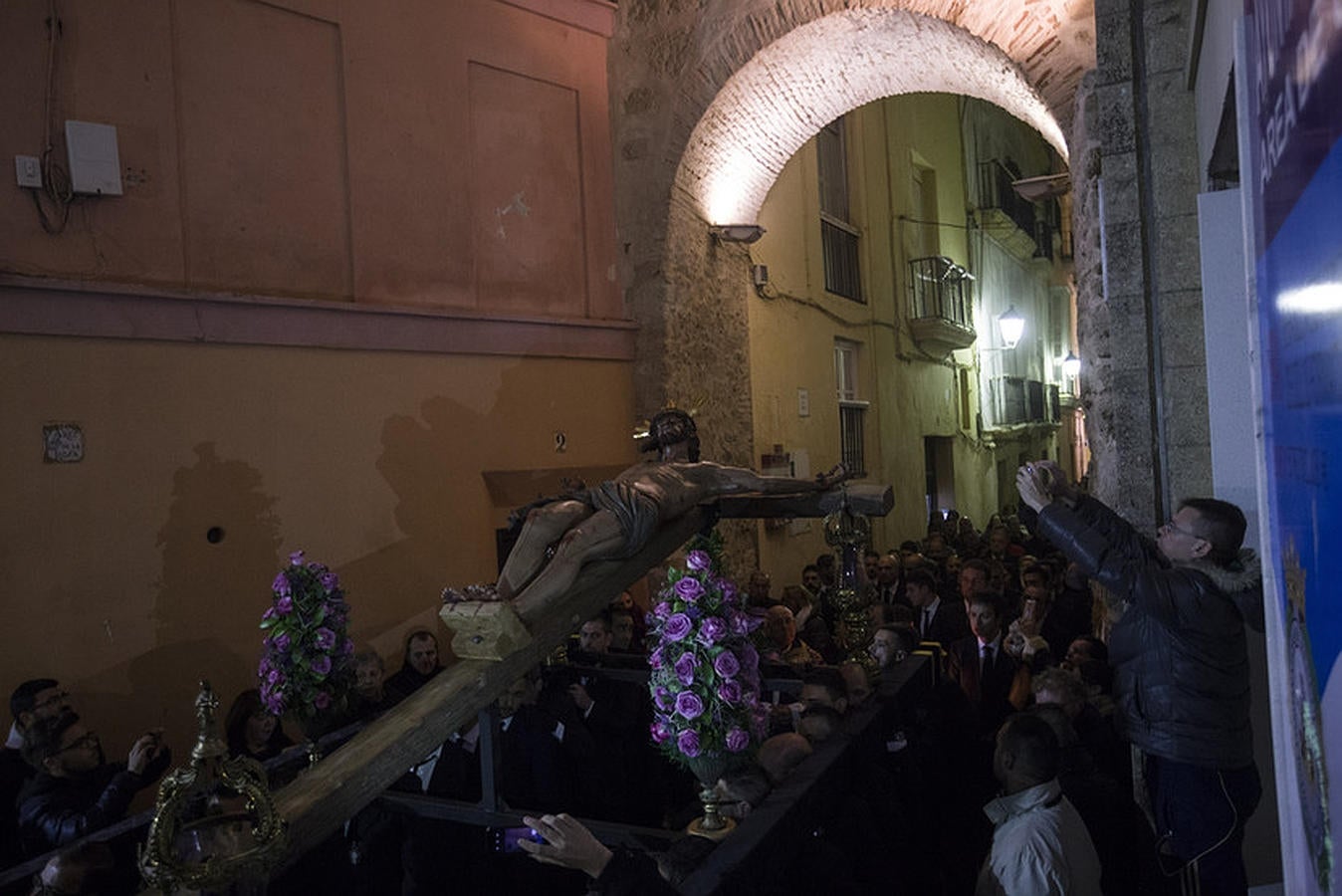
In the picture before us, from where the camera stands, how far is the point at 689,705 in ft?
11.1

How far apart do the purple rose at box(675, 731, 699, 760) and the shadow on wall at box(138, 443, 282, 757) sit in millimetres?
3601

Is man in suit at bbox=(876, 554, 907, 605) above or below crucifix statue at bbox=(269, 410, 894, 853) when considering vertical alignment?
Result: below

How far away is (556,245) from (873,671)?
15.6ft

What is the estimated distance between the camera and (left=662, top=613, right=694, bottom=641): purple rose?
3.51 metres

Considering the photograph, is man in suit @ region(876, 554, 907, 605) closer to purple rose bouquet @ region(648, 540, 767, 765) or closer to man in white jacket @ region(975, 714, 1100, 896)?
purple rose bouquet @ region(648, 540, 767, 765)

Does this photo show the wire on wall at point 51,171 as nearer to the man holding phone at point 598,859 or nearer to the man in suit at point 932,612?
the man holding phone at point 598,859

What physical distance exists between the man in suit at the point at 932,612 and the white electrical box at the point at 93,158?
5288 mm

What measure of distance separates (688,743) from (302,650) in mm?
2012

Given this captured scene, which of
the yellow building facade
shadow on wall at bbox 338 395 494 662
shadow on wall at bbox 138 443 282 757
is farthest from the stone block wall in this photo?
the yellow building facade

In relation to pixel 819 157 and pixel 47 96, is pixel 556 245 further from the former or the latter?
pixel 819 157

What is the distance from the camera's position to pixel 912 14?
7539 mm

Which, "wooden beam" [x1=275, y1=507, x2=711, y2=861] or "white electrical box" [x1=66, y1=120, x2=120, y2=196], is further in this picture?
"white electrical box" [x1=66, y1=120, x2=120, y2=196]

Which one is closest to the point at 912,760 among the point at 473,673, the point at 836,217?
the point at 473,673

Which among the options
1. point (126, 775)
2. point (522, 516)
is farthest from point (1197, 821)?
point (126, 775)
